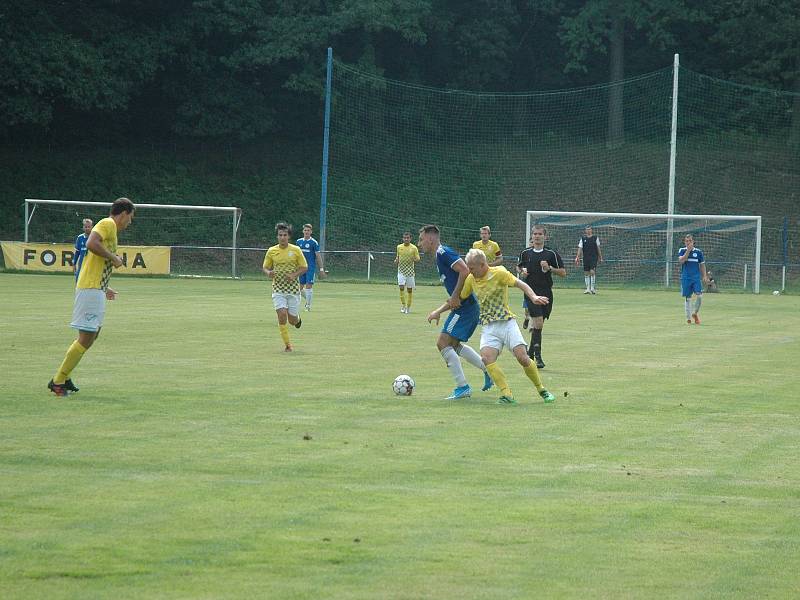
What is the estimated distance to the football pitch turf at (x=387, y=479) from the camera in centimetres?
625

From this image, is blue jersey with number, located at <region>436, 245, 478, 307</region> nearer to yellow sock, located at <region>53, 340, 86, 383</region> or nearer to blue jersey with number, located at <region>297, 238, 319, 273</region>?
yellow sock, located at <region>53, 340, 86, 383</region>

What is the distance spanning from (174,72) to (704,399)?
48.2m

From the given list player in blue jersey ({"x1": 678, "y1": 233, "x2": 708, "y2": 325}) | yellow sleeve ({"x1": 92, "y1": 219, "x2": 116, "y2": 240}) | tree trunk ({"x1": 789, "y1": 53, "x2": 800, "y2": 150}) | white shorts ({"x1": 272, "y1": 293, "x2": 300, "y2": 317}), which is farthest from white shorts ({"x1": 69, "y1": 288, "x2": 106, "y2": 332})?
tree trunk ({"x1": 789, "y1": 53, "x2": 800, "y2": 150})

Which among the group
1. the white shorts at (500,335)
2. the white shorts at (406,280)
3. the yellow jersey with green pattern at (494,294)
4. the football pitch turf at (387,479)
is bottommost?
the football pitch turf at (387,479)

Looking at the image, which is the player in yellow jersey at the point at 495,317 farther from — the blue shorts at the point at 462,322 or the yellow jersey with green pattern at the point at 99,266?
the yellow jersey with green pattern at the point at 99,266

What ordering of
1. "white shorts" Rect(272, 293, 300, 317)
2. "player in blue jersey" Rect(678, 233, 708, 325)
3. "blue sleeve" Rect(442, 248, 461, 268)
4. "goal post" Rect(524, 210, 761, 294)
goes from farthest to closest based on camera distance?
"goal post" Rect(524, 210, 761, 294), "player in blue jersey" Rect(678, 233, 708, 325), "white shorts" Rect(272, 293, 300, 317), "blue sleeve" Rect(442, 248, 461, 268)

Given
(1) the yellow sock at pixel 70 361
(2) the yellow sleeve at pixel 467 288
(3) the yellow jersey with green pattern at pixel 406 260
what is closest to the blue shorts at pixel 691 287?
(3) the yellow jersey with green pattern at pixel 406 260

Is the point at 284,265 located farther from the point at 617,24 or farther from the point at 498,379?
the point at 617,24

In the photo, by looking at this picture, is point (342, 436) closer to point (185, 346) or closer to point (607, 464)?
point (607, 464)

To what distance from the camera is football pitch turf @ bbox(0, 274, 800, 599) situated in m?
6.25

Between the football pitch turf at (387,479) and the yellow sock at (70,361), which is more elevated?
the yellow sock at (70,361)

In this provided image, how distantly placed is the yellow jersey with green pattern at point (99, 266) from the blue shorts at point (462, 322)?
3.66m

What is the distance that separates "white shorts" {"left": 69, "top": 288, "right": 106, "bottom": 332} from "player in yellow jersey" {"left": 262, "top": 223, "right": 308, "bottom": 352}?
6051 millimetres

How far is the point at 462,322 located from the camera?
1348 centimetres
